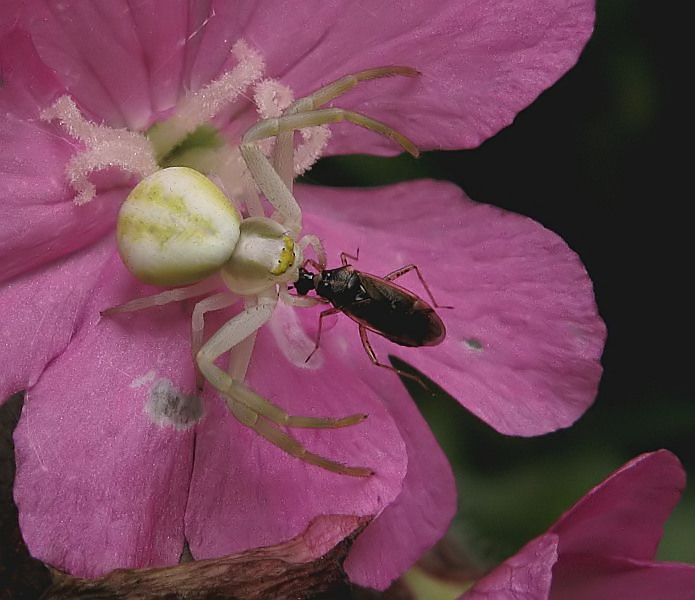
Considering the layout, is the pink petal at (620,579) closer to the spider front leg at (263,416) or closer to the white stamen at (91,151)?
the spider front leg at (263,416)

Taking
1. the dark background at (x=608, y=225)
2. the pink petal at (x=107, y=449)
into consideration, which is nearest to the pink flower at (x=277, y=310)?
the pink petal at (x=107, y=449)

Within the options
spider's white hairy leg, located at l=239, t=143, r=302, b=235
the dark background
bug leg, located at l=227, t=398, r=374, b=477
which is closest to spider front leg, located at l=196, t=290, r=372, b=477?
bug leg, located at l=227, t=398, r=374, b=477

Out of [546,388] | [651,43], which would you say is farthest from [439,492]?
[651,43]

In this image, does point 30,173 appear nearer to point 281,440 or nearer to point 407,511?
point 281,440

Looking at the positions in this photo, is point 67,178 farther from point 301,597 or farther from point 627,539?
point 627,539

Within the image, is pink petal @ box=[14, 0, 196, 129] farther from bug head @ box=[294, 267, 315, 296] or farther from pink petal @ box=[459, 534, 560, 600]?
pink petal @ box=[459, 534, 560, 600]

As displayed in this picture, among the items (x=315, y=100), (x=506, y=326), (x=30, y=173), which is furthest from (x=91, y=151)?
(x=506, y=326)
